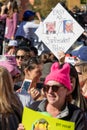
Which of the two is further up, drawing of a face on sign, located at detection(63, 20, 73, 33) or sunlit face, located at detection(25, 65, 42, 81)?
drawing of a face on sign, located at detection(63, 20, 73, 33)

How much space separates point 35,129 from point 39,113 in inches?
4.9

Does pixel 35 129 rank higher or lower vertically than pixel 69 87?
lower

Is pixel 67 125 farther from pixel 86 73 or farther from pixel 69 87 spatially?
pixel 86 73

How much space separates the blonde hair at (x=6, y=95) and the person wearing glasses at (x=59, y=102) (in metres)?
0.24

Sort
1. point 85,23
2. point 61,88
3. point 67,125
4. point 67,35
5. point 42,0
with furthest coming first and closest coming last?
1. point 42,0
2. point 85,23
3. point 67,35
4. point 61,88
5. point 67,125

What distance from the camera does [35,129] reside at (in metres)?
3.57

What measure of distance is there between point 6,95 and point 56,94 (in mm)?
498

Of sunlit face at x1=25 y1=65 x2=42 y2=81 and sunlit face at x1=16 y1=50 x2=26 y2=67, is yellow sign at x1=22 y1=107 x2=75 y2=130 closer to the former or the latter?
sunlit face at x1=25 y1=65 x2=42 y2=81

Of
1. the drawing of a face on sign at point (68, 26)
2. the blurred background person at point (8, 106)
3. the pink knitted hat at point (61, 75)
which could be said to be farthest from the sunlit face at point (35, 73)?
the drawing of a face on sign at point (68, 26)

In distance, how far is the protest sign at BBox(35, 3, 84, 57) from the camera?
30.3ft

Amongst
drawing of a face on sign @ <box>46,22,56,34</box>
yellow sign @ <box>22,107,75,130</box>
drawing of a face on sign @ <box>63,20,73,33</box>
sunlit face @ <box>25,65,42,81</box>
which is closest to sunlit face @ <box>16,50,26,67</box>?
drawing of a face on sign @ <box>63,20,73,33</box>

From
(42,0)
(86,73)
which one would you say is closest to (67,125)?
(86,73)

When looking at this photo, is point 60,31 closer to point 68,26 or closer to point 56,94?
point 68,26

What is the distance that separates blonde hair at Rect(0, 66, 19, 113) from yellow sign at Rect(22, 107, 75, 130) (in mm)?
351
